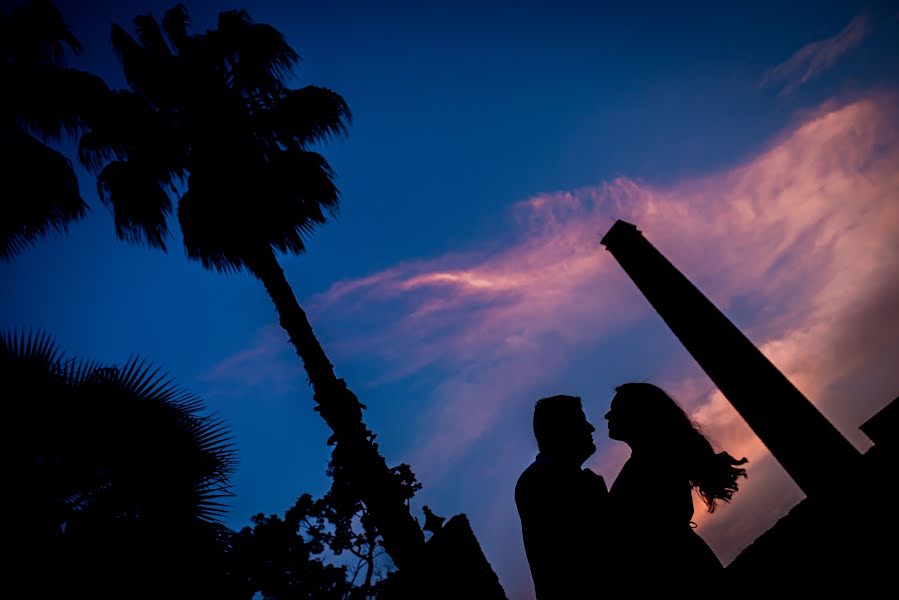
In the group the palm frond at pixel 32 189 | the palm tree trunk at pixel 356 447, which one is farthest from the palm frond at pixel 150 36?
the palm tree trunk at pixel 356 447

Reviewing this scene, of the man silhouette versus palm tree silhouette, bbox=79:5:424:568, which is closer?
the man silhouette

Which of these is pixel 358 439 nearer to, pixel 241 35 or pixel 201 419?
pixel 201 419

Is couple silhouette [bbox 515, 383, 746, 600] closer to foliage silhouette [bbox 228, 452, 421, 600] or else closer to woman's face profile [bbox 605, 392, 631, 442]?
woman's face profile [bbox 605, 392, 631, 442]

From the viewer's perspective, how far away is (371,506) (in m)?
4.61

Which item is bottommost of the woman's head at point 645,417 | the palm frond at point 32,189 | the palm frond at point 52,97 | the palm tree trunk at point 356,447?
the woman's head at point 645,417

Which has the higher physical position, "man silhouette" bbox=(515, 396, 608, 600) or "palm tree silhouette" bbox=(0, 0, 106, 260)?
"palm tree silhouette" bbox=(0, 0, 106, 260)

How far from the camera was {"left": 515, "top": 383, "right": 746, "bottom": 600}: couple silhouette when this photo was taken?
148 cm

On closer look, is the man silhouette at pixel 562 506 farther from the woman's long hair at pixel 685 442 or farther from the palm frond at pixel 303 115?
the palm frond at pixel 303 115

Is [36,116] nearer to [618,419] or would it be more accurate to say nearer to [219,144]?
[219,144]

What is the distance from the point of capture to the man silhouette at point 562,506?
1.49 meters

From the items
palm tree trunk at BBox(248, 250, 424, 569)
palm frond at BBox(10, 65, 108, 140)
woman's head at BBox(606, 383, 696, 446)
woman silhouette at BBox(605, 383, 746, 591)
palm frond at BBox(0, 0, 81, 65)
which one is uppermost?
palm frond at BBox(0, 0, 81, 65)

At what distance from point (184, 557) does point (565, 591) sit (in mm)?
4346

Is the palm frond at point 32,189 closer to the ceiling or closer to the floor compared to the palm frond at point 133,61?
closer to the floor

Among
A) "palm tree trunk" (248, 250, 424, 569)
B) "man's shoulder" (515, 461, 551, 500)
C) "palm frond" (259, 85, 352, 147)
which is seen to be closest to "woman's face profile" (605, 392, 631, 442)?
"man's shoulder" (515, 461, 551, 500)
